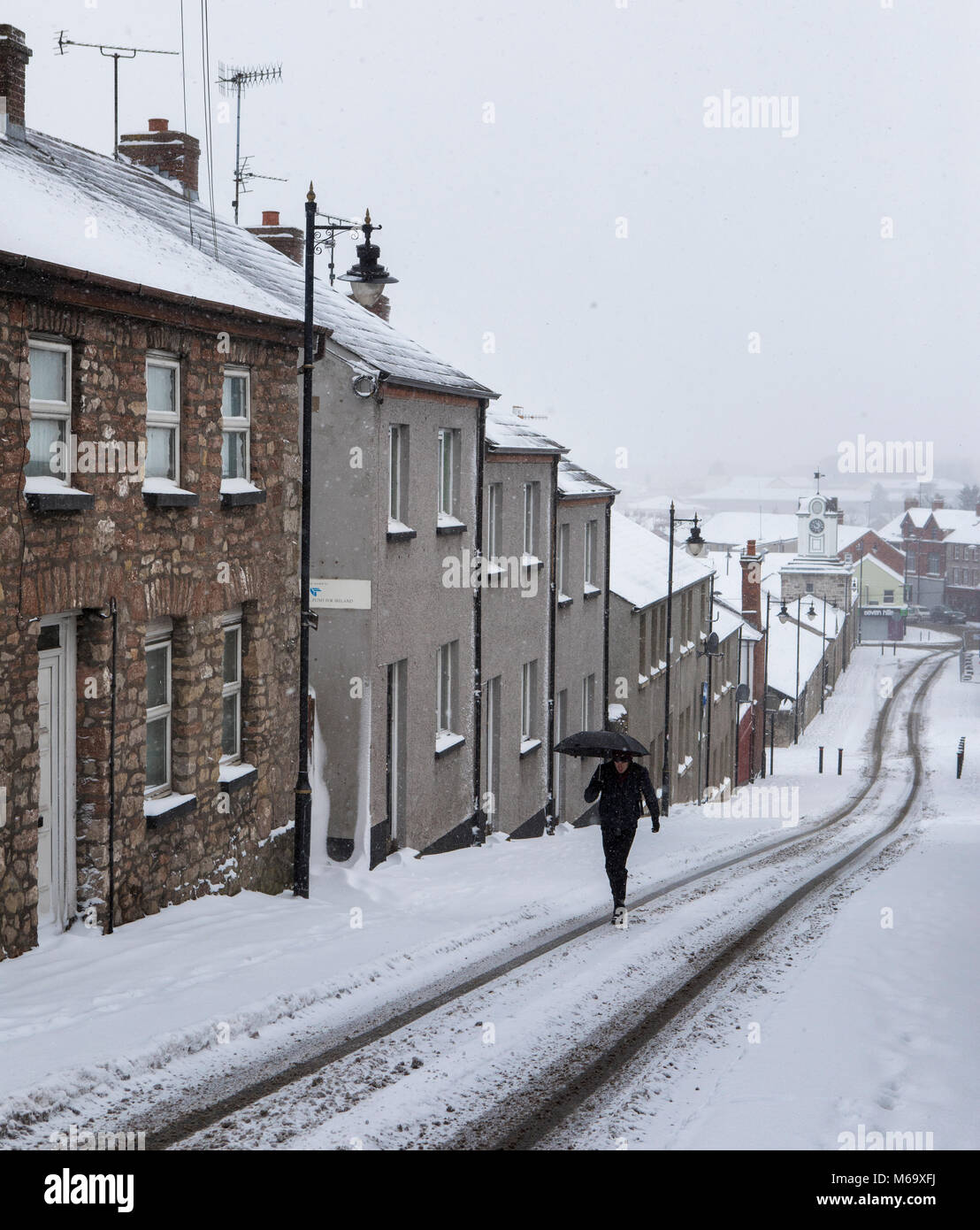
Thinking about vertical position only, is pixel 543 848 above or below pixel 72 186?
below

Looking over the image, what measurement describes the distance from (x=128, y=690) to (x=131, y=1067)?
3.93 m

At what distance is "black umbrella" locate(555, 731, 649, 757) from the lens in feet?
40.1

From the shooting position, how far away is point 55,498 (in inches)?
370

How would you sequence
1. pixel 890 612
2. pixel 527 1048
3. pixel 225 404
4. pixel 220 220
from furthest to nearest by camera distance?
pixel 890 612 < pixel 220 220 < pixel 225 404 < pixel 527 1048

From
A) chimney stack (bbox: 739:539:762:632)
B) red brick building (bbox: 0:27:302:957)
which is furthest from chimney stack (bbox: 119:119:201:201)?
chimney stack (bbox: 739:539:762:632)

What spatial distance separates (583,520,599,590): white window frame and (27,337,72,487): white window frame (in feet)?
59.9

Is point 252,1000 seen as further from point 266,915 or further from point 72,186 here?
point 72,186

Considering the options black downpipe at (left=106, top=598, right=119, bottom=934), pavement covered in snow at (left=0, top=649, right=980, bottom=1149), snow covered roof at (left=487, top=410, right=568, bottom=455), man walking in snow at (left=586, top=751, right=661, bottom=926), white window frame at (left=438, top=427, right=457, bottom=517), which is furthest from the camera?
snow covered roof at (left=487, top=410, right=568, bottom=455)

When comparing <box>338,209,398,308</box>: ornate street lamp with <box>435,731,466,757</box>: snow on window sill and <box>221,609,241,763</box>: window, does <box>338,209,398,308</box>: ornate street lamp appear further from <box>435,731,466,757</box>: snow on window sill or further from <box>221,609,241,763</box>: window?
<box>435,731,466,757</box>: snow on window sill

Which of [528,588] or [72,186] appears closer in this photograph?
[72,186]

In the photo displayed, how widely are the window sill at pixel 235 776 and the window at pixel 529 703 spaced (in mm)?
9922

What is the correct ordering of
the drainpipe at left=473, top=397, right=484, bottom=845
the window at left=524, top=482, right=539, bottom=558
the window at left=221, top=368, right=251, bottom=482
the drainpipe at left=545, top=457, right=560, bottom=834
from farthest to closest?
the drainpipe at left=545, top=457, right=560, bottom=834 < the window at left=524, top=482, right=539, bottom=558 < the drainpipe at left=473, top=397, right=484, bottom=845 < the window at left=221, top=368, right=251, bottom=482
